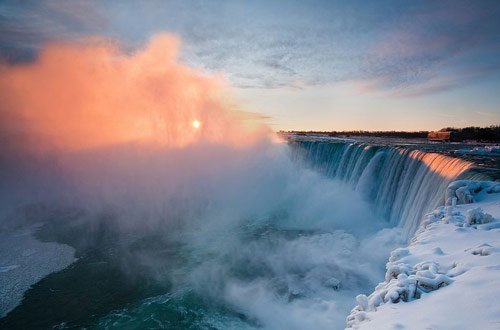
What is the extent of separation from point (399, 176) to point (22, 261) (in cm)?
1867

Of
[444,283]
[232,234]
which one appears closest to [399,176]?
[232,234]

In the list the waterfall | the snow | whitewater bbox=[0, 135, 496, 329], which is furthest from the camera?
the waterfall

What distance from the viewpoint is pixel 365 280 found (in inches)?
426

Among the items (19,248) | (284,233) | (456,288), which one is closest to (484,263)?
(456,288)

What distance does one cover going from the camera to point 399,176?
49.9ft

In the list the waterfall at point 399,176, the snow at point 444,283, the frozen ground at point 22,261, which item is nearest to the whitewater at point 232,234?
the waterfall at point 399,176

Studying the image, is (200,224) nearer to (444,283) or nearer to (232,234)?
(232,234)

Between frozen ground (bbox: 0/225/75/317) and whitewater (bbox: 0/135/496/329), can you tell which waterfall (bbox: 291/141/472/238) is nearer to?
whitewater (bbox: 0/135/496/329)

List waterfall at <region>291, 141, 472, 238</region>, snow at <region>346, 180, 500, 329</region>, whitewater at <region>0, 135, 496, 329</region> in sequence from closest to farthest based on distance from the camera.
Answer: snow at <region>346, 180, 500, 329</region>, whitewater at <region>0, 135, 496, 329</region>, waterfall at <region>291, 141, 472, 238</region>

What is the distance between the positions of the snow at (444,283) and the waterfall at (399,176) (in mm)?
3286

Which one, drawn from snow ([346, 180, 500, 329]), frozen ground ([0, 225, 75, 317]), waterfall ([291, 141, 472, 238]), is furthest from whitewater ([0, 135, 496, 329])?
snow ([346, 180, 500, 329])

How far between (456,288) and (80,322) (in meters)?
10.5

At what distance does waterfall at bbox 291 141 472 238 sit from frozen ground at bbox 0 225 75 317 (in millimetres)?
14814

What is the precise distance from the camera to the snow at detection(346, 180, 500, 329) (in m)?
3.07
